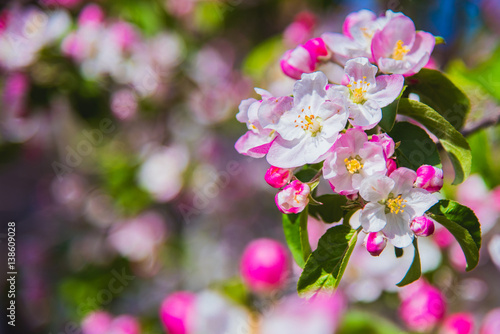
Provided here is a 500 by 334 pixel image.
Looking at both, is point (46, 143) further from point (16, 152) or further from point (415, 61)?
point (415, 61)

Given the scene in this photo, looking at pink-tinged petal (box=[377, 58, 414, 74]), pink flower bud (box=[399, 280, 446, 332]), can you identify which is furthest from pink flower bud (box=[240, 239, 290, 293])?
pink-tinged petal (box=[377, 58, 414, 74])

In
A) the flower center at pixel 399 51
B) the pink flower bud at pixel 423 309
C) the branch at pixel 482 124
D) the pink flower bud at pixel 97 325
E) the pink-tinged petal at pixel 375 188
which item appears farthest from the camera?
the pink flower bud at pixel 97 325

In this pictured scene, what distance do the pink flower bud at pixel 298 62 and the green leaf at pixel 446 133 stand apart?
5.8 inches

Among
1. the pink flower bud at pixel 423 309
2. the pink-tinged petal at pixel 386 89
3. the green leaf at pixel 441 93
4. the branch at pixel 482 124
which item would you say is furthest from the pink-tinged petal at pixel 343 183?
the pink flower bud at pixel 423 309

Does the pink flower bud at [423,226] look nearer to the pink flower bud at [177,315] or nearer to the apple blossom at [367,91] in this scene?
the apple blossom at [367,91]

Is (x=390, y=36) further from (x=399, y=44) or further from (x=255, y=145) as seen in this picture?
(x=255, y=145)

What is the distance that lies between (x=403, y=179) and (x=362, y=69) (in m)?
0.16

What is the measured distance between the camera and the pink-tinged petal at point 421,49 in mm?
602

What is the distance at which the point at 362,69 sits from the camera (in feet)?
1.88

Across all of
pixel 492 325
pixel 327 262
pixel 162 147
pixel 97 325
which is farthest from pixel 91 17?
pixel 492 325

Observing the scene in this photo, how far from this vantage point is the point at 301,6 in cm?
215

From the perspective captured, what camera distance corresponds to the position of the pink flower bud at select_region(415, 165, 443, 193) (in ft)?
1.73

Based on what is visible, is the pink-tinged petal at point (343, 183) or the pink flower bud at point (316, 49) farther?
the pink flower bud at point (316, 49)

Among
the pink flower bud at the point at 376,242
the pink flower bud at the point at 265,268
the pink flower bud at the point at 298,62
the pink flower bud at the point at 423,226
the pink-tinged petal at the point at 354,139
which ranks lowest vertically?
the pink flower bud at the point at 265,268
